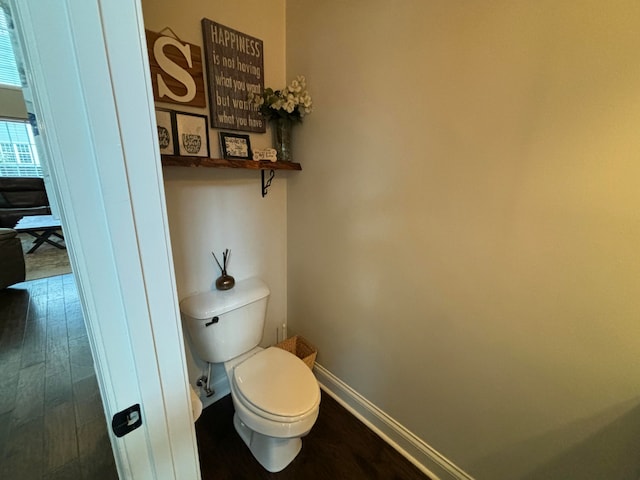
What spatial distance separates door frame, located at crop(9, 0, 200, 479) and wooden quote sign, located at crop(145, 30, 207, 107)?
0.77 meters

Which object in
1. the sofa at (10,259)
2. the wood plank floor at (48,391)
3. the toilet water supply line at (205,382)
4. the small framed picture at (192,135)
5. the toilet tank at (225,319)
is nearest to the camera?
the wood plank floor at (48,391)

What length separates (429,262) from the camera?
3.71 feet

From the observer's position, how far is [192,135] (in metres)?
1.22

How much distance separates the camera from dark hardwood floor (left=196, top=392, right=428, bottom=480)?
4.13 feet

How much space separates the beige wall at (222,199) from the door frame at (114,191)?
2.66 ft

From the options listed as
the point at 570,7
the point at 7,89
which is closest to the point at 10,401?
the point at 7,89

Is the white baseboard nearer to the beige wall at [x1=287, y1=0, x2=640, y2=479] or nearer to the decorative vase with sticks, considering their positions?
the beige wall at [x1=287, y1=0, x2=640, y2=479]

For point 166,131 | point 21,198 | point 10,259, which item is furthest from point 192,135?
point 10,259

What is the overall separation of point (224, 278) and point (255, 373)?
515 millimetres

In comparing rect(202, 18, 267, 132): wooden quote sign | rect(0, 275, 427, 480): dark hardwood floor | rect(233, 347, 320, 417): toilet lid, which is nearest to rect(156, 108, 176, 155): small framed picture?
rect(202, 18, 267, 132): wooden quote sign

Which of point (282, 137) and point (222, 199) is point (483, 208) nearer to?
point (282, 137)

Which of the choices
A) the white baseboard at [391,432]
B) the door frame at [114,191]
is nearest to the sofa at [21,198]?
the door frame at [114,191]

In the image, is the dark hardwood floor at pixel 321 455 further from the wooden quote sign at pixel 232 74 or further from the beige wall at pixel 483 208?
the wooden quote sign at pixel 232 74

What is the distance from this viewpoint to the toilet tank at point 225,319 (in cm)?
128
